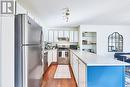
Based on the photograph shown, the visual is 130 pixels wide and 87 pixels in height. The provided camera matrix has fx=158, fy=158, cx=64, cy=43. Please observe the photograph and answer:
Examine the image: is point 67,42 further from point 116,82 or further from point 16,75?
→ point 16,75

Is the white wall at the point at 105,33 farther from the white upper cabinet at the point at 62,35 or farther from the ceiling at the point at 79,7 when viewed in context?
the ceiling at the point at 79,7

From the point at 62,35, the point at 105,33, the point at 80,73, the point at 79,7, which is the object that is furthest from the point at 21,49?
the point at 62,35

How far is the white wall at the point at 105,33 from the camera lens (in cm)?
880

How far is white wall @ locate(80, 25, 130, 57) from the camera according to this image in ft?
28.9

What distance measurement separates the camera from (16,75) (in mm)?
1878

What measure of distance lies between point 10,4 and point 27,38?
0.44 m

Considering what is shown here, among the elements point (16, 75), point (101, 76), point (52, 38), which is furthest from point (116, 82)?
point (52, 38)

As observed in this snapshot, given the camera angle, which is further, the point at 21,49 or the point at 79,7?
the point at 79,7

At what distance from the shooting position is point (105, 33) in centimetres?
882

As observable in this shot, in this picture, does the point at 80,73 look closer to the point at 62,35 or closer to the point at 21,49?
the point at 21,49

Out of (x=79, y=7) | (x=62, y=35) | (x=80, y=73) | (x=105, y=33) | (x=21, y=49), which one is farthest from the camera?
(x=62, y=35)

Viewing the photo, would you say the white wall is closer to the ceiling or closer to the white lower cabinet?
the ceiling

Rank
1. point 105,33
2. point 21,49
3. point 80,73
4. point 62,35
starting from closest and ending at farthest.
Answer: point 21,49, point 80,73, point 105,33, point 62,35

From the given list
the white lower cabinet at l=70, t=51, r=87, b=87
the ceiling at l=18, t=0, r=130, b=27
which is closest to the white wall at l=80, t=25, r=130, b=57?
the ceiling at l=18, t=0, r=130, b=27
